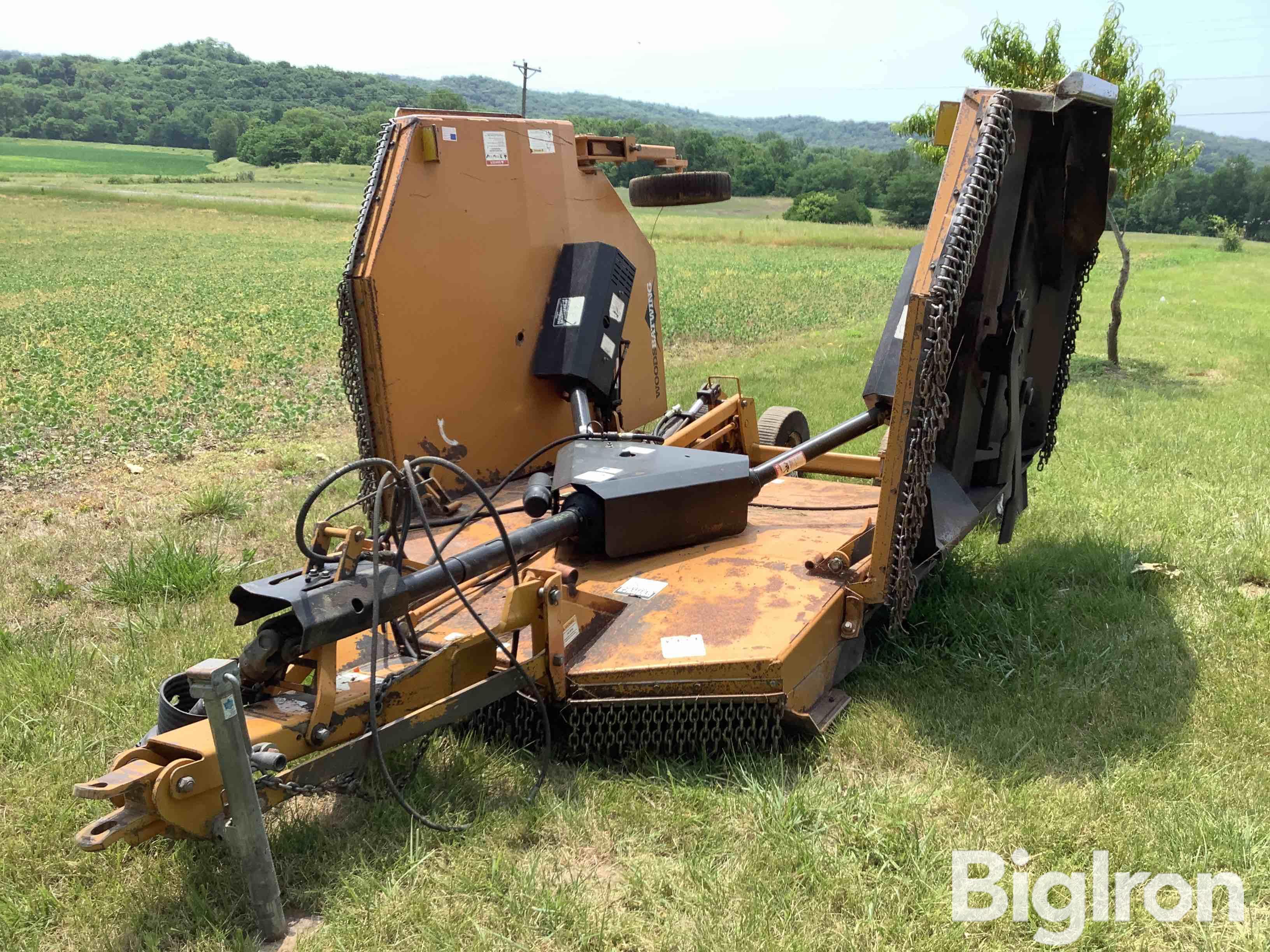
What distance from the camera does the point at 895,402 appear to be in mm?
3205

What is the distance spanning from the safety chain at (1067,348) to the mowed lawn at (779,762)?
1.94 ft

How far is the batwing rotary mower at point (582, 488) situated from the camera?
265cm

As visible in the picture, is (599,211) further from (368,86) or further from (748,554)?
(368,86)

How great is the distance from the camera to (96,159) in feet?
257

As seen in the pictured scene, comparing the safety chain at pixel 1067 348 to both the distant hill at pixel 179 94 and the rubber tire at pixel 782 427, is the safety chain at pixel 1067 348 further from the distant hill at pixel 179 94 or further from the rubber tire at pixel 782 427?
the distant hill at pixel 179 94

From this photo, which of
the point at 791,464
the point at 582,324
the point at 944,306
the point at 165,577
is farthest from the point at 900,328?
the point at 165,577

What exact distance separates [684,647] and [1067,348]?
8.21 ft

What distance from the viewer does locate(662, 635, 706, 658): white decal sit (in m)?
3.14

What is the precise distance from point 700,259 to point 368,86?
98.2 meters

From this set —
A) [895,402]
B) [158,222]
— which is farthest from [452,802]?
[158,222]

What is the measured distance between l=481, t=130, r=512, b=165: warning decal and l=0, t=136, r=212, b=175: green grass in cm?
6912

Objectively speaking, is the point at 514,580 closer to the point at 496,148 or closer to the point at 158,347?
the point at 496,148

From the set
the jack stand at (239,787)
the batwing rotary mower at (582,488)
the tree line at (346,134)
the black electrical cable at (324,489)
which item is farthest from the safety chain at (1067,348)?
the tree line at (346,134)

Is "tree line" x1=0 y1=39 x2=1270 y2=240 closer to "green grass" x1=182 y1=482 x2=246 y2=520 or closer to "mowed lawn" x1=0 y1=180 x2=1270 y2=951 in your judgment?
"mowed lawn" x1=0 y1=180 x2=1270 y2=951
